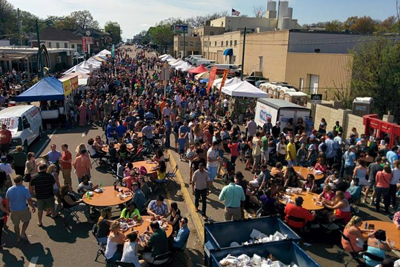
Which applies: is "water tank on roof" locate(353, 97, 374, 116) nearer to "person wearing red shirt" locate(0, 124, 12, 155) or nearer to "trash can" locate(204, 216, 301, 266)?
"trash can" locate(204, 216, 301, 266)

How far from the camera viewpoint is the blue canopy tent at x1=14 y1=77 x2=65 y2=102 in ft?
61.9

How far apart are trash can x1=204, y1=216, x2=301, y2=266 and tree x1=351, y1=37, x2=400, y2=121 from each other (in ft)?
55.3

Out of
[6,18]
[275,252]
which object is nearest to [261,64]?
[275,252]

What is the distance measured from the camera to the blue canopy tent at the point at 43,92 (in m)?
18.9

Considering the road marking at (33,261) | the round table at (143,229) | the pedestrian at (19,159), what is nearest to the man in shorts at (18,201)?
the road marking at (33,261)

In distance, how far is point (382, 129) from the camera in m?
14.2

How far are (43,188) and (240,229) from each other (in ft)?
17.0

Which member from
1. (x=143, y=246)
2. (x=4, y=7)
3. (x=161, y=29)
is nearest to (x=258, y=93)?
(x=143, y=246)

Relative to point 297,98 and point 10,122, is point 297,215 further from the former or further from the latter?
point 297,98

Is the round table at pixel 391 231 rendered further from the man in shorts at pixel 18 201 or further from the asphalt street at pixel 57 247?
the man in shorts at pixel 18 201

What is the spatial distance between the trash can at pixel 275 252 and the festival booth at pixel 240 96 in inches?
562

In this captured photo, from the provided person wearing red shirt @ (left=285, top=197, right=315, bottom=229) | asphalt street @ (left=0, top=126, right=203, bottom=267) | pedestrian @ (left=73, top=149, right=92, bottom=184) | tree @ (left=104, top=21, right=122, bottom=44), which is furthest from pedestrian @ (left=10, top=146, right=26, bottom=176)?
tree @ (left=104, top=21, right=122, bottom=44)

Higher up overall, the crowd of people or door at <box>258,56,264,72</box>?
door at <box>258,56,264,72</box>

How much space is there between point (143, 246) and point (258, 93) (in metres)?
14.8
